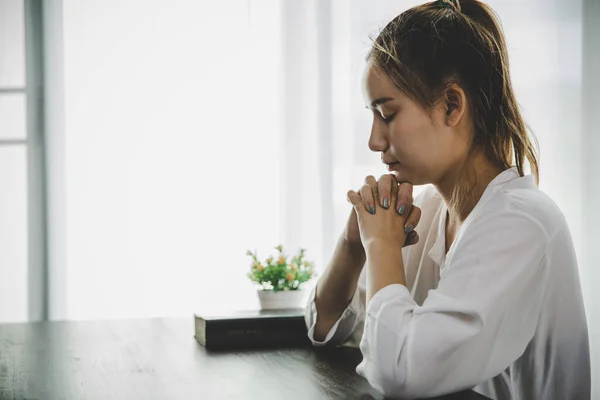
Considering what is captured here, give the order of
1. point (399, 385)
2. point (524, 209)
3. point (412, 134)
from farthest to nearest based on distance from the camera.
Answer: point (412, 134) < point (524, 209) < point (399, 385)

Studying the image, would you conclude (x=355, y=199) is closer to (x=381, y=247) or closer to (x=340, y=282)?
(x=381, y=247)

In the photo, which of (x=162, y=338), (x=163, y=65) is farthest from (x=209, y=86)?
(x=162, y=338)

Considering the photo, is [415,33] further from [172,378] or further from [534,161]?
[172,378]

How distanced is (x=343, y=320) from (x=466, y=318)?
18.3 inches

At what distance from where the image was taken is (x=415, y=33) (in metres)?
1.29

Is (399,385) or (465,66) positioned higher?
(465,66)

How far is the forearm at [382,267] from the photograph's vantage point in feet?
3.72

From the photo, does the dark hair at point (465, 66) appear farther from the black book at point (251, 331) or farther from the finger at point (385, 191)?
the black book at point (251, 331)

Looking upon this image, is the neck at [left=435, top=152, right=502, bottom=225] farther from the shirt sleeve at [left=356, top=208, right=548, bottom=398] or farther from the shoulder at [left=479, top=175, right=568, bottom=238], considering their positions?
the shirt sleeve at [left=356, top=208, right=548, bottom=398]

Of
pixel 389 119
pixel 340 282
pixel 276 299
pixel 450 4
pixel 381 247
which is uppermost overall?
pixel 450 4

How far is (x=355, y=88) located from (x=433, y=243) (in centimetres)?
220

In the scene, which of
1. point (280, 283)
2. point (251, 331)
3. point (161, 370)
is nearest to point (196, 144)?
point (280, 283)

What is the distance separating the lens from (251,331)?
4.83 ft

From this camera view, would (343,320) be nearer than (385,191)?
No
